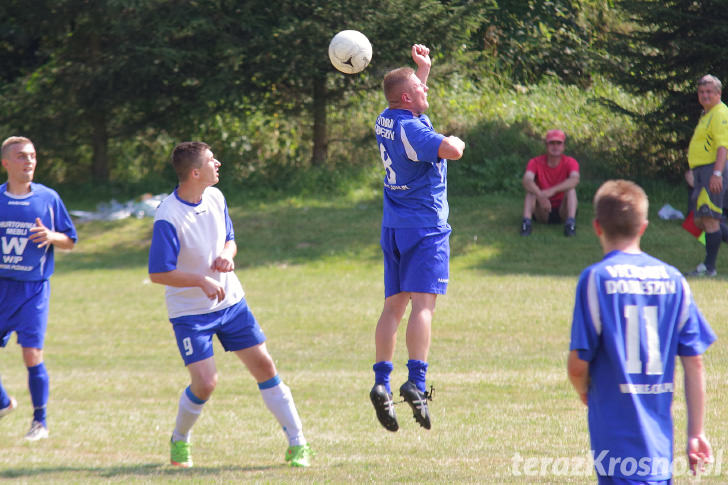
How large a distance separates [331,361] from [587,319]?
6.30 m

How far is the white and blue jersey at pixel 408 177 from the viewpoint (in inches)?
229

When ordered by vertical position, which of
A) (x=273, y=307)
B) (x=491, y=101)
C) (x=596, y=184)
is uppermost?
(x=491, y=101)

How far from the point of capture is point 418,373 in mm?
5781

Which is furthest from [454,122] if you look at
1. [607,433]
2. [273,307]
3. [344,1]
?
[607,433]

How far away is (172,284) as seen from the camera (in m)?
5.36

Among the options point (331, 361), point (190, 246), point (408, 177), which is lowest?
point (331, 361)

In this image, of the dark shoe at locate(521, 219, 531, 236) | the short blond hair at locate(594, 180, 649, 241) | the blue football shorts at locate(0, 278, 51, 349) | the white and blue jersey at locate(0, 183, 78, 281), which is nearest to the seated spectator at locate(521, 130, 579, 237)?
the dark shoe at locate(521, 219, 531, 236)

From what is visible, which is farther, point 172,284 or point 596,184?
point 596,184

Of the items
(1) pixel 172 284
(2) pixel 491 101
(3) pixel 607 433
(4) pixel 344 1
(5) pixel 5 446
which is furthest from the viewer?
(2) pixel 491 101

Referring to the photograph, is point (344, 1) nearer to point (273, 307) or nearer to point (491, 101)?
point (491, 101)

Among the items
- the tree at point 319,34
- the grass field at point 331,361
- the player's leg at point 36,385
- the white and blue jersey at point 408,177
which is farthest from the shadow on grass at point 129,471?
the tree at point 319,34

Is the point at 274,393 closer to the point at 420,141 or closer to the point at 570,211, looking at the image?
the point at 420,141

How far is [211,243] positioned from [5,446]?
2363mm

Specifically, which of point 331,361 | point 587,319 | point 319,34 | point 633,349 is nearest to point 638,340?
point 633,349
